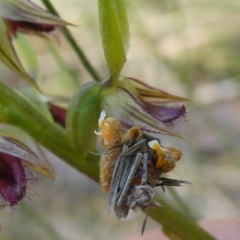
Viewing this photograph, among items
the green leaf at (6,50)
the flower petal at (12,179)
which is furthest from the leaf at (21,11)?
the flower petal at (12,179)

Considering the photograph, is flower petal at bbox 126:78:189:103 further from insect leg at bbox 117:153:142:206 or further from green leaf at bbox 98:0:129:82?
insect leg at bbox 117:153:142:206

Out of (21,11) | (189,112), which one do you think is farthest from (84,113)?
(189,112)

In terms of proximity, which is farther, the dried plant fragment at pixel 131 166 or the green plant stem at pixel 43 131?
the green plant stem at pixel 43 131

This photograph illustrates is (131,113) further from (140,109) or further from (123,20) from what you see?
(123,20)

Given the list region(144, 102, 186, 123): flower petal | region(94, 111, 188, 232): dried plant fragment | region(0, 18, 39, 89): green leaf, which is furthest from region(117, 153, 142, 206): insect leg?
region(0, 18, 39, 89): green leaf

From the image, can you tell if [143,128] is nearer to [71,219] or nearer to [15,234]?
[15,234]

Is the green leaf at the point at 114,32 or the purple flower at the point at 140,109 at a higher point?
the green leaf at the point at 114,32

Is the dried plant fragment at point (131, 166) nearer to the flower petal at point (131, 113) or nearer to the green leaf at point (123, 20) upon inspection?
the flower petal at point (131, 113)
